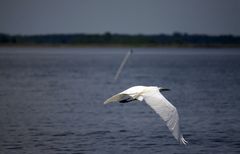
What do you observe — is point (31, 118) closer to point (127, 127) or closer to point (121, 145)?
point (127, 127)

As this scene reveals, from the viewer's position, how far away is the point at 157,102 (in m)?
20.3

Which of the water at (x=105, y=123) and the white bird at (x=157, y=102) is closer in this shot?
the white bird at (x=157, y=102)

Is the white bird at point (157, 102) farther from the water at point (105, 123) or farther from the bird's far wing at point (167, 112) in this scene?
the water at point (105, 123)

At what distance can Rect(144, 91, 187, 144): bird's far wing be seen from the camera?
60.6ft

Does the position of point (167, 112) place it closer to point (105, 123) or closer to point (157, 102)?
point (157, 102)

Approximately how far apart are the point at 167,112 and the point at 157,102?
3.19 feet

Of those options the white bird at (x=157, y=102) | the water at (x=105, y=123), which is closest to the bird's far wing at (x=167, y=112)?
the white bird at (x=157, y=102)

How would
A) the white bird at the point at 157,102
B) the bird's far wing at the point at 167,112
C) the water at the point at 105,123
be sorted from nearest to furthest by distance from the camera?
the bird's far wing at the point at 167,112 → the white bird at the point at 157,102 → the water at the point at 105,123

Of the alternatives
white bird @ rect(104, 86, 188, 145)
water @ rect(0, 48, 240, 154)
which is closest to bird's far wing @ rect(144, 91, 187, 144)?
Answer: white bird @ rect(104, 86, 188, 145)

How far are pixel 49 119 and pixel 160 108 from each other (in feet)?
39.4

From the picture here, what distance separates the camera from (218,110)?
34.8m

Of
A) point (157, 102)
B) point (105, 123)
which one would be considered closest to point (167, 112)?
point (157, 102)

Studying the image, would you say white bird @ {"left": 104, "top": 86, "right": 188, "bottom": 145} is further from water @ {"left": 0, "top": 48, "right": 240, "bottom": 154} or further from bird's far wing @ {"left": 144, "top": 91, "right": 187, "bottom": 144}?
water @ {"left": 0, "top": 48, "right": 240, "bottom": 154}

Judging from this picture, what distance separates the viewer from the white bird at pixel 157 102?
18750 mm
